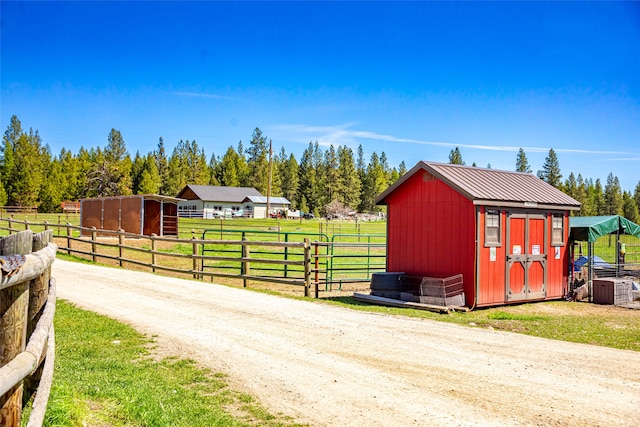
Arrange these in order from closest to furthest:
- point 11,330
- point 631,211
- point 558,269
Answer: point 11,330 → point 558,269 → point 631,211

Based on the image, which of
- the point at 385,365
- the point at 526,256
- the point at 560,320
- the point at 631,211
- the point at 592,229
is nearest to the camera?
the point at 385,365

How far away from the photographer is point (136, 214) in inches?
1203

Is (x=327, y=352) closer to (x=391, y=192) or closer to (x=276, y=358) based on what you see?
(x=276, y=358)

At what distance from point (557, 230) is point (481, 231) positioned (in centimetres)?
342

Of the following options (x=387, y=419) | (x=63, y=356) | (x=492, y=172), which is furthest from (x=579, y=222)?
(x=63, y=356)

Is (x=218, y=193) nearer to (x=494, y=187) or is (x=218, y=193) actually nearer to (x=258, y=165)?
(x=258, y=165)

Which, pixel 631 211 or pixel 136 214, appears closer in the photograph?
pixel 136 214

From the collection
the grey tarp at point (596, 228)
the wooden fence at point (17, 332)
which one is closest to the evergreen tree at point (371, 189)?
the grey tarp at point (596, 228)

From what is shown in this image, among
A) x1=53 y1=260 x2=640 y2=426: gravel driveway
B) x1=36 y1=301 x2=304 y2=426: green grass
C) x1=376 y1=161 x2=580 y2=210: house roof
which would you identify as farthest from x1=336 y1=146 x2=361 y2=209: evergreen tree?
x1=36 y1=301 x2=304 y2=426: green grass

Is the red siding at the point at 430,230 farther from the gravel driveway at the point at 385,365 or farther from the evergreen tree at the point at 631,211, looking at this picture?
the evergreen tree at the point at 631,211

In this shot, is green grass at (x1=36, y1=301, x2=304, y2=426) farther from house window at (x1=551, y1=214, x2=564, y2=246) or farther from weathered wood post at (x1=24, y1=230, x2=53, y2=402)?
house window at (x1=551, y1=214, x2=564, y2=246)

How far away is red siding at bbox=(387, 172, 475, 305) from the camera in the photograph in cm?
1277

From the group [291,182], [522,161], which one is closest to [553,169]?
[522,161]

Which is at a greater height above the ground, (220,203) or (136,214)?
(220,203)
